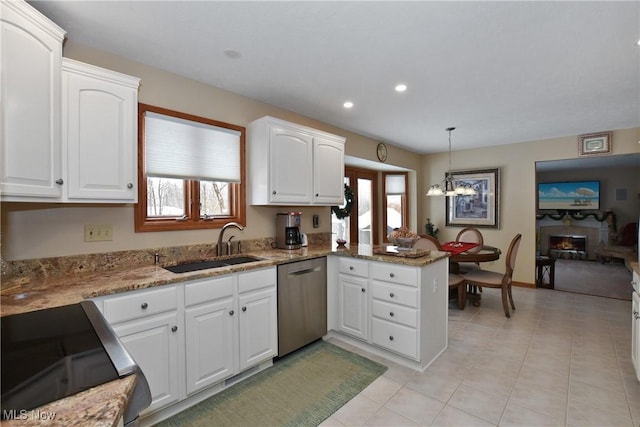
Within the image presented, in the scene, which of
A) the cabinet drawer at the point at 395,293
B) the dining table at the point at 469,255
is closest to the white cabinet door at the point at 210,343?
the cabinet drawer at the point at 395,293

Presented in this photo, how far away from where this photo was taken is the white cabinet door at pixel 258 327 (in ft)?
7.20

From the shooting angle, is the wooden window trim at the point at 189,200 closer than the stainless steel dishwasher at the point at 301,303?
Yes

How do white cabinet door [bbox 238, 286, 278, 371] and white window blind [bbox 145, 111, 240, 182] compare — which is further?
white window blind [bbox 145, 111, 240, 182]

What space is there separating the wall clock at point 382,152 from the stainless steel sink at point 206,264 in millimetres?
2946

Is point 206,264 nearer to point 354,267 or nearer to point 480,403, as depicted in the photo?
point 354,267

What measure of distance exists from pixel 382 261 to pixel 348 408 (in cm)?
111

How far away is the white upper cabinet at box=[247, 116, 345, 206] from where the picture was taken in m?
2.77

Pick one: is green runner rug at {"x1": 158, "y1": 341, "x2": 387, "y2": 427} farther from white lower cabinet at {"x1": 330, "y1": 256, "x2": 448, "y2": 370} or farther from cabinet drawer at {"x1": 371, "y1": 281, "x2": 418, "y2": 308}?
cabinet drawer at {"x1": 371, "y1": 281, "x2": 418, "y2": 308}

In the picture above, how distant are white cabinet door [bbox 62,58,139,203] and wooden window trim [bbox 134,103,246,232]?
34 cm

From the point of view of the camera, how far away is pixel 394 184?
5770 mm

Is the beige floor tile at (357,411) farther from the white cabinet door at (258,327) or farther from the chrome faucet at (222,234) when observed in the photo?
the chrome faucet at (222,234)

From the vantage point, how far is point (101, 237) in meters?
Answer: 2.06

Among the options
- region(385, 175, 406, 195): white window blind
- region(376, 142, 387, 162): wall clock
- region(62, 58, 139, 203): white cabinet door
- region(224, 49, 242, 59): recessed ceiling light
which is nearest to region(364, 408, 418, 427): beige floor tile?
region(62, 58, 139, 203): white cabinet door

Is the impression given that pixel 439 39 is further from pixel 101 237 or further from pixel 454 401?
pixel 101 237
